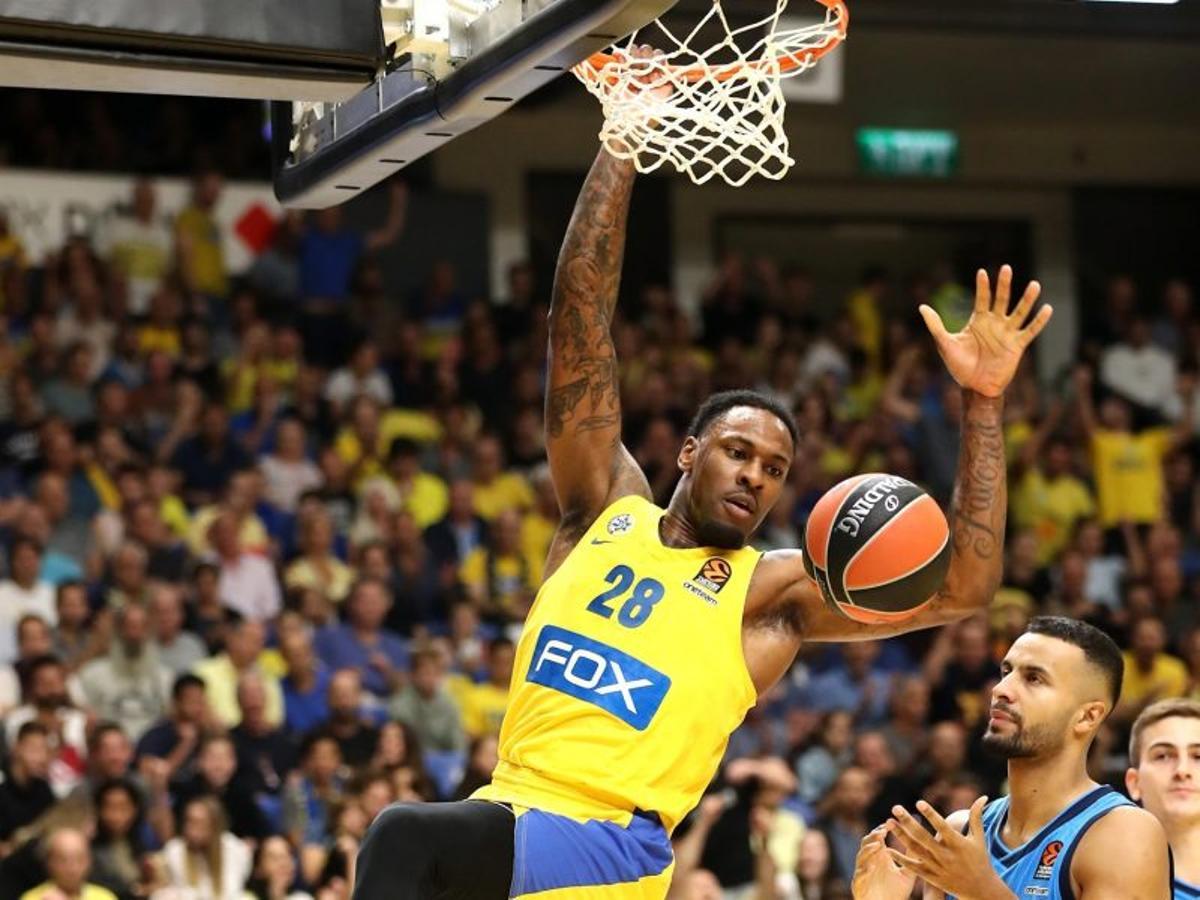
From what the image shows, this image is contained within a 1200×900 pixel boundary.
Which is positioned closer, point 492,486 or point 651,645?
point 651,645

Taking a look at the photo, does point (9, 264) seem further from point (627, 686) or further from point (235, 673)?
point (627, 686)

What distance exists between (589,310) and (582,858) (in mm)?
1549

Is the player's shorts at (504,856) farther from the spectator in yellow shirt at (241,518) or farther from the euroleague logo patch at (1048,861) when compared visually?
the spectator in yellow shirt at (241,518)

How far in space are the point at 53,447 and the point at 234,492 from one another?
1034mm

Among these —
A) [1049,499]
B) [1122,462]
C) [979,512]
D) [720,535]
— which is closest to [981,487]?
[979,512]

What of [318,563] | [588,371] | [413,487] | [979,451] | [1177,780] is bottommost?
[1177,780]

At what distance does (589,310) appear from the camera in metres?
5.59

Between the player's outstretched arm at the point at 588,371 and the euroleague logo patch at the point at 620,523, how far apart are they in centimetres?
13

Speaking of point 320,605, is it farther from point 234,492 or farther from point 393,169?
point 393,169

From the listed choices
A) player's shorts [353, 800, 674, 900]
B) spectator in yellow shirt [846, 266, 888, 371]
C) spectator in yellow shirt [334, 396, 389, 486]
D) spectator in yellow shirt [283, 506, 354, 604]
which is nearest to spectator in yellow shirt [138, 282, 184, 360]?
spectator in yellow shirt [334, 396, 389, 486]

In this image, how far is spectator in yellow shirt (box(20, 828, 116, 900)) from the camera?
28.2 ft

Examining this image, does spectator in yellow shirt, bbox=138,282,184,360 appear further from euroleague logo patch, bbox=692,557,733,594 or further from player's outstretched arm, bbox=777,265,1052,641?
player's outstretched arm, bbox=777,265,1052,641

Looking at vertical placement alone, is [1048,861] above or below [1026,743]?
below

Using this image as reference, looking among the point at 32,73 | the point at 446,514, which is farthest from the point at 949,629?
the point at 32,73
